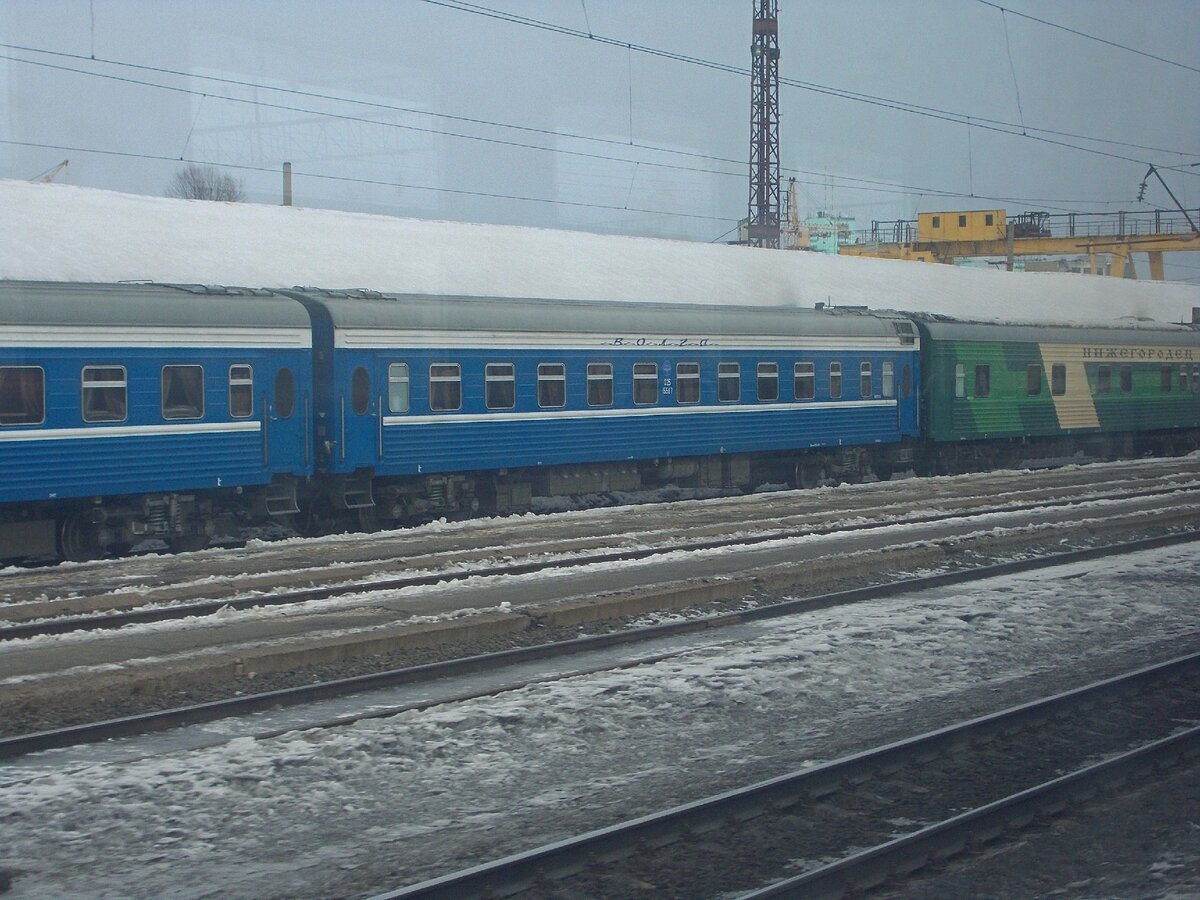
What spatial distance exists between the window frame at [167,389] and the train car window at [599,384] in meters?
7.01

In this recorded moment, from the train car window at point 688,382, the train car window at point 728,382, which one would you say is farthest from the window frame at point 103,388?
the train car window at point 728,382

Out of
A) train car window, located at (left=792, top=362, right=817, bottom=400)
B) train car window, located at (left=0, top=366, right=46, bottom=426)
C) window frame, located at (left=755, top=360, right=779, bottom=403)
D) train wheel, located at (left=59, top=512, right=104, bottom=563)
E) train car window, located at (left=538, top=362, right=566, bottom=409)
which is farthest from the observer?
train car window, located at (left=792, top=362, right=817, bottom=400)

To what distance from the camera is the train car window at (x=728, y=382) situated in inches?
958

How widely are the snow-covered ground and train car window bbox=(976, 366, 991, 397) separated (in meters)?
18.2

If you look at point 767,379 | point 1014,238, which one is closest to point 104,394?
point 767,379

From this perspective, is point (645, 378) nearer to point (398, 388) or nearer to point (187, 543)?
point (398, 388)

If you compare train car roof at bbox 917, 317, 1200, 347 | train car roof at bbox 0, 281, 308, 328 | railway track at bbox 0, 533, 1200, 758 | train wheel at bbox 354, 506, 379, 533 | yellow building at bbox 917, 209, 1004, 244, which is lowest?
railway track at bbox 0, 533, 1200, 758

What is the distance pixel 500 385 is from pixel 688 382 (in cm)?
433

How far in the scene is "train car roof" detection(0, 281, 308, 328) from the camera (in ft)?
51.9

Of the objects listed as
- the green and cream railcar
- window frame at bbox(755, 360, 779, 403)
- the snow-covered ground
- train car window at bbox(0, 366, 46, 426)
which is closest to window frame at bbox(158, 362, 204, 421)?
train car window at bbox(0, 366, 46, 426)

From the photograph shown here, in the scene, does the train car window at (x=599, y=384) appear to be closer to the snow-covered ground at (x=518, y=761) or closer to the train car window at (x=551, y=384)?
the train car window at (x=551, y=384)

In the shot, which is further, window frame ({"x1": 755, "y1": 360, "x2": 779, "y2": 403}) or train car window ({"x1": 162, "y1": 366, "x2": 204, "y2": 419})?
window frame ({"x1": 755, "y1": 360, "x2": 779, "y2": 403})

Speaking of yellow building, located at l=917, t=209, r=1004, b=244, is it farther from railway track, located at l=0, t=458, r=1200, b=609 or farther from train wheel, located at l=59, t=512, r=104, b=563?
train wheel, located at l=59, t=512, r=104, b=563

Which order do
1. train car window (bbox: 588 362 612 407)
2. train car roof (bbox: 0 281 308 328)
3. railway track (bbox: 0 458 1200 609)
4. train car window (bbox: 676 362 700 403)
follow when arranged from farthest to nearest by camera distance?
train car window (bbox: 676 362 700 403) < train car window (bbox: 588 362 612 407) < train car roof (bbox: 0 281 308 328) < railway track (bbox: 0 458 1200 609)
